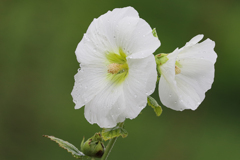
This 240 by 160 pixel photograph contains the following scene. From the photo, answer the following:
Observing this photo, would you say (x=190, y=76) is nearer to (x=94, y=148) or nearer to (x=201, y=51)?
(x=201, y=51)

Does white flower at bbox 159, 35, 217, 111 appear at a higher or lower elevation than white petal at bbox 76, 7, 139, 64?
lower

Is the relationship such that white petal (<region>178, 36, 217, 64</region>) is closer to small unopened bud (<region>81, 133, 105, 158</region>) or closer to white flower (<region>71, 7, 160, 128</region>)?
white flower (<region>71, 7, 160, 128</region>)

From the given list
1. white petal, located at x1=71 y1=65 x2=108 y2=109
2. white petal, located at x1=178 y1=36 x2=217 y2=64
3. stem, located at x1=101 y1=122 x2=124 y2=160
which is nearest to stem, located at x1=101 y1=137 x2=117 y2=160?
stem, located at x1=101 y1=122 x2=124 y2=160

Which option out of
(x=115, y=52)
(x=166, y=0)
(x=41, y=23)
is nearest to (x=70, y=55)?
(x=41, y=23)

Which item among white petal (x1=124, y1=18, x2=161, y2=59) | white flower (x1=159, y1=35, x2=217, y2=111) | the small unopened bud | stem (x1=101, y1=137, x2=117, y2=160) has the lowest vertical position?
the small unopened bud

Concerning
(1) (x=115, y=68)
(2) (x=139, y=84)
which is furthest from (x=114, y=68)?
(2) (x=139, y=84)

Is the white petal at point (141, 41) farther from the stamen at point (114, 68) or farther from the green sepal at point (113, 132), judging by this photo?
the green sepal at point (113, 132)
